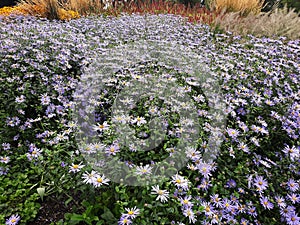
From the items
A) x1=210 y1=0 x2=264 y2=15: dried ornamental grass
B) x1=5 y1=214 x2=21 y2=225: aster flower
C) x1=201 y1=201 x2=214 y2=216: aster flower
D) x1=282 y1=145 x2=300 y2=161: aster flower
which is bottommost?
x1=5 y1=214 x2=21 y2=225: aster flower

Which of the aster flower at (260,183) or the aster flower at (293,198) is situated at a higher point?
the aster flower at (260,183)

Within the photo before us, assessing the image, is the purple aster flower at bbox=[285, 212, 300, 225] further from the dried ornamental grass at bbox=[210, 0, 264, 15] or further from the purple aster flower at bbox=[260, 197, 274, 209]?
the dried ornamental grass at bbox=[210, 0, 264, 15]

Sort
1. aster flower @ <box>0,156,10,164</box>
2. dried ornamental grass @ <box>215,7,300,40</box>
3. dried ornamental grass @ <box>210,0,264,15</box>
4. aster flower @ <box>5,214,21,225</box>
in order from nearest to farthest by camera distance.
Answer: aster flower @ <box>5,214,21,225</box> → aster flower @ <box>0,156,10,164</box> → dried ornamental grass @ <box>215,7,300,40</box> → dried ornamental grass @ <box>210,0,264,15</box>

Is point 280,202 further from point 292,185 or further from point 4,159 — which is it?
point 4,159

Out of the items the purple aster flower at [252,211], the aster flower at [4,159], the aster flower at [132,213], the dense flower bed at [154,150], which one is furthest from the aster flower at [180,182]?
the aster flower at [4,159]

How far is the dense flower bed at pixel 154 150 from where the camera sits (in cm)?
158

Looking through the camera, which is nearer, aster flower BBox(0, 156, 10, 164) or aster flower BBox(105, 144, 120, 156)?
aster flower BBox(105, 144, 120, 156)

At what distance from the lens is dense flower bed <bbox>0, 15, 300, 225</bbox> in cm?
158

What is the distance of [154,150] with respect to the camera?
1.89 meters

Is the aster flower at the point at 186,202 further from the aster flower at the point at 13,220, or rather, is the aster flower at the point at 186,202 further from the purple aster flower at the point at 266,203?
the aster flower at the point at 13,220

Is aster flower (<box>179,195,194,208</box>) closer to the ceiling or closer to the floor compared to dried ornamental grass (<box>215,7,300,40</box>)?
closer to the floor

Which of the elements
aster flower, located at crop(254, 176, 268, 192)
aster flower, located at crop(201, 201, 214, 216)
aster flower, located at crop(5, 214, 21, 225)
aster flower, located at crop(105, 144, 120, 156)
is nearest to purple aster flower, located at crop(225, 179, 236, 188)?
aster flower, located at crop(254, 176, 268, 192)

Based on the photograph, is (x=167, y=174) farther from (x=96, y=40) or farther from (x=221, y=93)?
(x=96, y=40)

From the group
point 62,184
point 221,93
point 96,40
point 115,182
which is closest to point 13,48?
point 96,40
